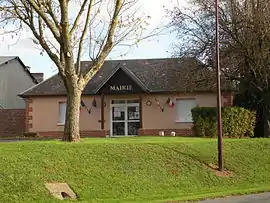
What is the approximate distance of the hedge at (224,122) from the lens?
1130 inches

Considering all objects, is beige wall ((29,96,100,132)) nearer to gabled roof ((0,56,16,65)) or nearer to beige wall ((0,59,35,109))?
beige wall ((0,59,35,109))

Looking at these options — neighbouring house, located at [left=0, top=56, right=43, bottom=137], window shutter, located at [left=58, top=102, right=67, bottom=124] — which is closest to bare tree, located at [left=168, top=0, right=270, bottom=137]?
window shutter, located at [left=58, top=102, right=67, bottom=124]

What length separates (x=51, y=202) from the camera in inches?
584

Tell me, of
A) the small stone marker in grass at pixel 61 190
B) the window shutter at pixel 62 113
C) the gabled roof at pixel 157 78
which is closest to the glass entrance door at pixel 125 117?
the gabled roof at pixel 157 78

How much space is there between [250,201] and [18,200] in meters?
6.53

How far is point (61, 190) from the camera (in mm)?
15875

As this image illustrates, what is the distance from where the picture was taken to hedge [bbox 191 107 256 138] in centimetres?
2870

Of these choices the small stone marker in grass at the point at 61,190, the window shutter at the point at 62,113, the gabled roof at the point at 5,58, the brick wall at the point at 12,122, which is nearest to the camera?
the small stone marker in grass at the point at 61,190

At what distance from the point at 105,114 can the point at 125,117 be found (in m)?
1.42

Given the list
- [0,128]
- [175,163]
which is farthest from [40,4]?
[0,128]

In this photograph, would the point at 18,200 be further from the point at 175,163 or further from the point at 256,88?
the point at 256,88

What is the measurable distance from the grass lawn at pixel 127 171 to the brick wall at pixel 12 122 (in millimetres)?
20970

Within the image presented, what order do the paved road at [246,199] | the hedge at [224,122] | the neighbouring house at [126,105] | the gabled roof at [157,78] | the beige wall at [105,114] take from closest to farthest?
the paved road at [246,199]
the hedge at [224,122]
the gabled roof at [157,78]
the neighbouring house at [126,105]
the beige wall at [105,114]

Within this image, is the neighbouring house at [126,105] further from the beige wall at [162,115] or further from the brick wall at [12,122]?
the brick wall at [12,122]
